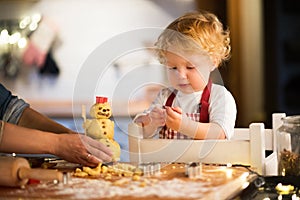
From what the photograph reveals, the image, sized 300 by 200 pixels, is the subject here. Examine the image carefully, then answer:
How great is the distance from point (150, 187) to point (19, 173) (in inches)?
8.8

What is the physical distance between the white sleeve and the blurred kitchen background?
1.34 metres

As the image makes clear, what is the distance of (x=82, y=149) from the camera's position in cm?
123

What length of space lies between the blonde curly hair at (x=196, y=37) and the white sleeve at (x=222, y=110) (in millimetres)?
73

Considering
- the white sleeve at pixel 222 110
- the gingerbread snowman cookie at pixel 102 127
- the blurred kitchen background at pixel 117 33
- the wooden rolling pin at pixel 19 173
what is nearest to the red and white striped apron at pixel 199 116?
the white sleeve at pixel 222 110

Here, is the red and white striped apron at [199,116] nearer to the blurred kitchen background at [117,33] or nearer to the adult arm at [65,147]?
the adult arm at [65,147]

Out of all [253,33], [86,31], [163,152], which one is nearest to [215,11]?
[253,33]

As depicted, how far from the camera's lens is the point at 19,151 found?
1.19 metres

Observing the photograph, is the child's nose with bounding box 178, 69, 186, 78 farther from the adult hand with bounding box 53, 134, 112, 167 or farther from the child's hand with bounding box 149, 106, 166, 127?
the adult hand with bounding box 53, 134, 112, 167

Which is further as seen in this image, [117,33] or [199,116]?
[117,33]

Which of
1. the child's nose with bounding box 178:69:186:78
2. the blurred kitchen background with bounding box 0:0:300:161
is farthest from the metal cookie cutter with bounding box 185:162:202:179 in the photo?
the blurred kitchen background with bounding box 0:0:300:161

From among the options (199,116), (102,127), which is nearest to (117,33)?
(199,116)

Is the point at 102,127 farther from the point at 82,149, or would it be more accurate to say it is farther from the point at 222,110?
the point at 222,110

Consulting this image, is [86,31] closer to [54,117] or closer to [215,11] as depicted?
[54,117]

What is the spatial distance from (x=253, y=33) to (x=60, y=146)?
6.37 feet
